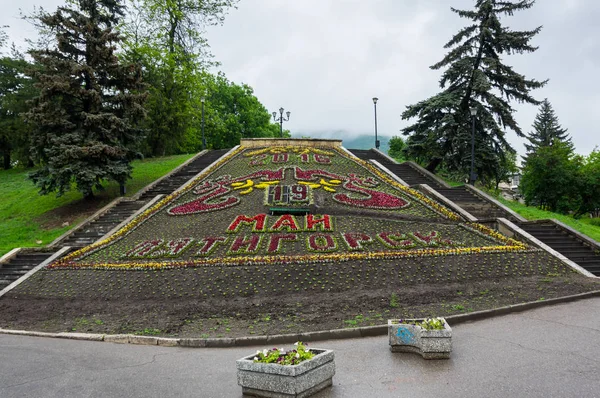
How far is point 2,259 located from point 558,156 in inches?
1129

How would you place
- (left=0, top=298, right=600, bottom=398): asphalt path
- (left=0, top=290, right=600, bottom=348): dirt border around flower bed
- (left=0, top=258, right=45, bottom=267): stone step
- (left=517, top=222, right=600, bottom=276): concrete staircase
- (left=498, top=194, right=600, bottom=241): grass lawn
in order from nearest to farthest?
(left=0, top=298, right=600, bottom=398): asphalt path
(left=0, top=290, right=600, bottom=348): dirt border around flower bed
(left=517, top=222, right=600, bottom=276): concrete staircase
(left=0, top=258, right=45, bottom=267): stone step
(left=498, top=194, right=600, bottom=241): grass lawn

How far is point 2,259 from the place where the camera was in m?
13.8

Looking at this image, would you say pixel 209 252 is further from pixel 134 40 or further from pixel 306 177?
pixel 134 40

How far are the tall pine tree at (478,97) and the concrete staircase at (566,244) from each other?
334 inches

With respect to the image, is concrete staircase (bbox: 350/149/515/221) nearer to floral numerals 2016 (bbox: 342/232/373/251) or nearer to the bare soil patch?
floral numerals 2016 (bbox: 342/232/373/251)

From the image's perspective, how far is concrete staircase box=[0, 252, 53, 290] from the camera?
12953 mm

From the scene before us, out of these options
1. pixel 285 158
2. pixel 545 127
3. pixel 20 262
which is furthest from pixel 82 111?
pixel 545 127

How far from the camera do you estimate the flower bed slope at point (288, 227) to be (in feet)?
41.3

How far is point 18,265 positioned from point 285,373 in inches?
525

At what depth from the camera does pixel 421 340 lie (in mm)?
6023

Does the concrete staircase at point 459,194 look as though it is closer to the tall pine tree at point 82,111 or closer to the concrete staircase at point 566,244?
the concrete staircase at point 566,244

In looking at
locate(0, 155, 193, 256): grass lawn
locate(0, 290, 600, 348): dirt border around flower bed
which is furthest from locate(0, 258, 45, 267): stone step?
locate(0, 290, 600, 348): dirt border around flower bed

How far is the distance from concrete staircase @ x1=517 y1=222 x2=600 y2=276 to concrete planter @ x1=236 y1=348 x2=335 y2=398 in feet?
38.2

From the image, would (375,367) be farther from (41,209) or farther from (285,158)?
(41,209)
